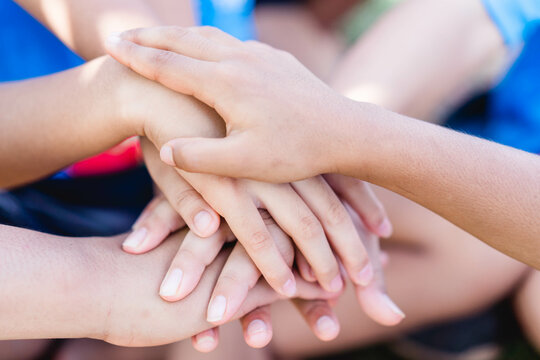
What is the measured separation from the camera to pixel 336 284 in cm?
85

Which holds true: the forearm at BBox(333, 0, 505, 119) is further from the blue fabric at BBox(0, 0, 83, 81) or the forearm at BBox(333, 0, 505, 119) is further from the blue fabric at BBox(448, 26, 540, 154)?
the blue fabric at BBox(0, 0, 83, 81)

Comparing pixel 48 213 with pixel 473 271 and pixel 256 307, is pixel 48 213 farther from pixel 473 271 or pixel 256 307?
pixel 473 271

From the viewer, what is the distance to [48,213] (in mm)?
1020

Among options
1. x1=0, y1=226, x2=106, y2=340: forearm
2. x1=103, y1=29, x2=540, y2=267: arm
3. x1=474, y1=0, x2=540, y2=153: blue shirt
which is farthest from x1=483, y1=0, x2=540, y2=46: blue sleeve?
x1=0, y1=226, x2=106, y2=340: forearm

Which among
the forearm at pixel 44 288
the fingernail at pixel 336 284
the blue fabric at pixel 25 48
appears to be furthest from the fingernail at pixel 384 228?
the blue fabric at pixel 25 48

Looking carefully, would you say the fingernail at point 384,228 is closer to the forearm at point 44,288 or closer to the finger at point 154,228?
the finger at point 154,228

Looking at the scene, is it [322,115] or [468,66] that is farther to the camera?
[468,66]

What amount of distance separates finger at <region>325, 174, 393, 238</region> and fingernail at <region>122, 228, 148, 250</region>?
0.29m

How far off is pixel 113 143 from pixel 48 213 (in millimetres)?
256

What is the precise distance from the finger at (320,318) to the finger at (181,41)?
0.43m

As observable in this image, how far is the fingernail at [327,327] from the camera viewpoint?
87 cm

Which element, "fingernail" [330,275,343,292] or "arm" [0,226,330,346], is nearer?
"arm" [0,226,330,346]

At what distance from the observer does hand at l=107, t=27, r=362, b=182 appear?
0.69 metres

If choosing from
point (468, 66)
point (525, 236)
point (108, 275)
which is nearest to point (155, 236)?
point (108, 275)
